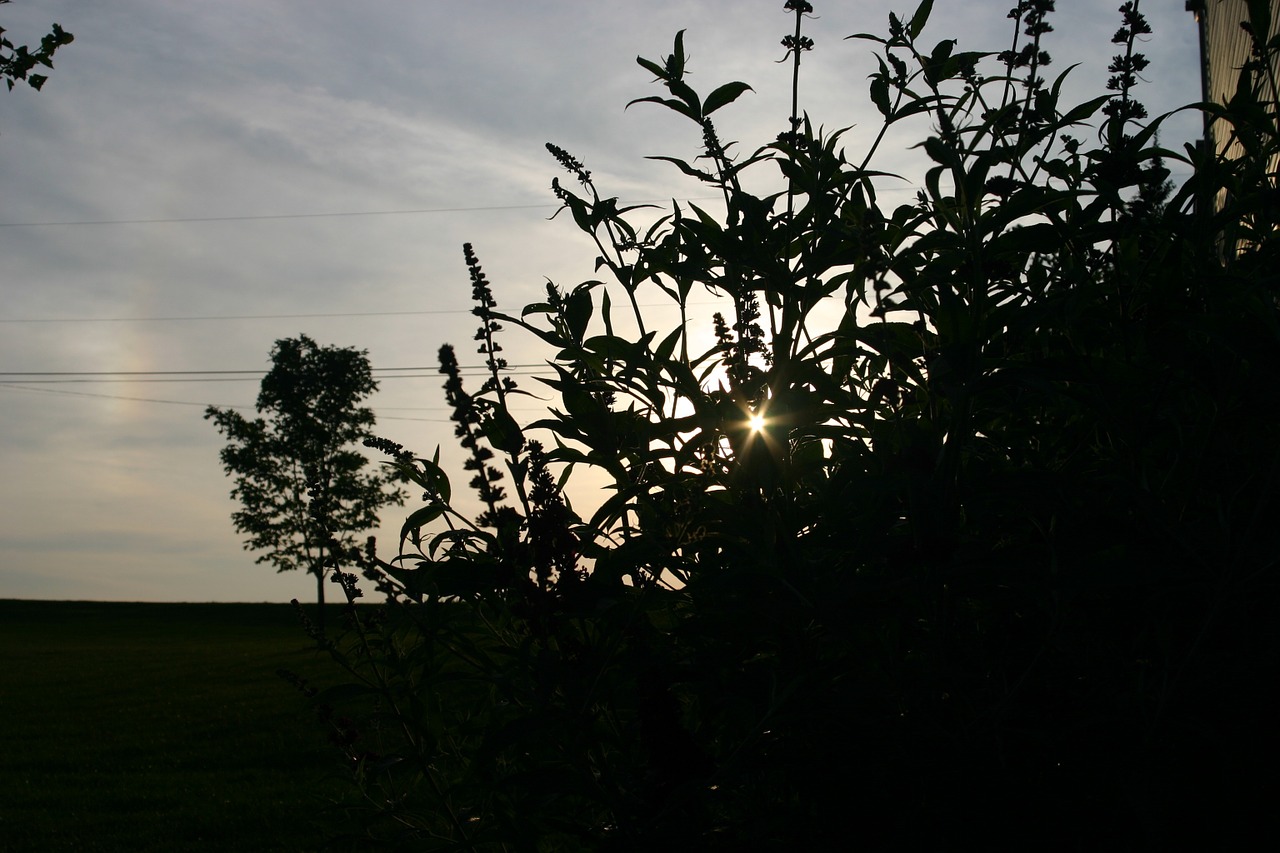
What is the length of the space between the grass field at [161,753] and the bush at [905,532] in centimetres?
131

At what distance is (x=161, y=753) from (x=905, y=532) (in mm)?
13345

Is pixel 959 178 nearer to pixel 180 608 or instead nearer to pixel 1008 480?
pixel 1008 480

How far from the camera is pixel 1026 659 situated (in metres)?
1.85

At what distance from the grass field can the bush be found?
131 centimetres

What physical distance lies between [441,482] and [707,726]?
2.64 ft

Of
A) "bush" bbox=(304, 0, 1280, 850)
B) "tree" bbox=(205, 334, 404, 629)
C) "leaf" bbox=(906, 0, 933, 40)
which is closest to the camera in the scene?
"bush" bbox=(304, 0, 1280, 850)

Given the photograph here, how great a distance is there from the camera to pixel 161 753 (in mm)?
12805

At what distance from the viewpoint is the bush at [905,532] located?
1573mm

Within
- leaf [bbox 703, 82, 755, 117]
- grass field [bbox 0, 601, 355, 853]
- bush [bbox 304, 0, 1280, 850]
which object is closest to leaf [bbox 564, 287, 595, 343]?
bush [bbox 304, 0, 1280, 850]

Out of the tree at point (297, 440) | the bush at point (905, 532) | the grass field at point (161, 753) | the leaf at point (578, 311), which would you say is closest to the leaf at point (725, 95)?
the bush at point (905, 532)

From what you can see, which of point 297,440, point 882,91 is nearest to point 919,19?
point 882,91

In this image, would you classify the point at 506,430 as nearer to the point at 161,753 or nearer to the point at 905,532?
the point at 905,532

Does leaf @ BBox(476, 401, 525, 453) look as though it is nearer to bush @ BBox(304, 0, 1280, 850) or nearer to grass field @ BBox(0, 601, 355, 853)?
bush @ BBox(304, 0, 1280, 850)

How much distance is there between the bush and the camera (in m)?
1.57
